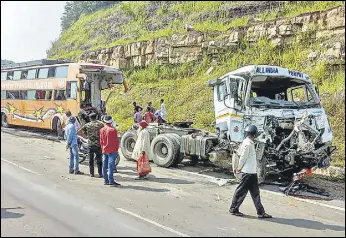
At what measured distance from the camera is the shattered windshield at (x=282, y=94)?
10578 mm

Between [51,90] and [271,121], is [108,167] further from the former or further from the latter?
[51,90]

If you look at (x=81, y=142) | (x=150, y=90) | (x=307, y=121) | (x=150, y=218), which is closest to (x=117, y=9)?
(x=150, y=90)

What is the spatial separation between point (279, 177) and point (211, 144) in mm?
1946

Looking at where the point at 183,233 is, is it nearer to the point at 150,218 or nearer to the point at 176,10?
the point at 150,218

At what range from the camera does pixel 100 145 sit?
10281 millimetres

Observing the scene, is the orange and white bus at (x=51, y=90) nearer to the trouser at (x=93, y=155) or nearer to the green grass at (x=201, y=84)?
the green grass at (x=201, y=84)

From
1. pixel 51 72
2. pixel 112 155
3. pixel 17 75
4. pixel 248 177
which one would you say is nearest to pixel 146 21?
pixel 17 75

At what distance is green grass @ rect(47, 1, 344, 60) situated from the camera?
25.0 m

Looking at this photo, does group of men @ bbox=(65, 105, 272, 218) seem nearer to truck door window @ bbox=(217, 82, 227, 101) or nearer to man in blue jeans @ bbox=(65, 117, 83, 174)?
man in blue jeans @ bbox=(65, 117, 83, 174)

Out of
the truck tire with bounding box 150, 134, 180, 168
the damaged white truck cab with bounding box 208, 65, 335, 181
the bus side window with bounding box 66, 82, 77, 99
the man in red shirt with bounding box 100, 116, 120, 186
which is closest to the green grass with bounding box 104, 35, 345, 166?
the damaged white truck cab with bounding box 208, 65, 335, 181

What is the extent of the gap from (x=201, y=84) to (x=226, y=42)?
10.1 ft

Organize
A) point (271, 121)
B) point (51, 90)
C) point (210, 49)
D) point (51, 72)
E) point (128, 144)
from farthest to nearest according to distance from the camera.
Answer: point (210, 49) < point (51, 72) < point (51, 90) < point (128, 144) < point (271, 121)

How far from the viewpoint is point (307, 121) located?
10156mm

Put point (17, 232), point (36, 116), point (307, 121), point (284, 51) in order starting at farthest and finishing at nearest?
point (284, 51) → point (36, 116) → point (307, 121) → point (17, 232)
